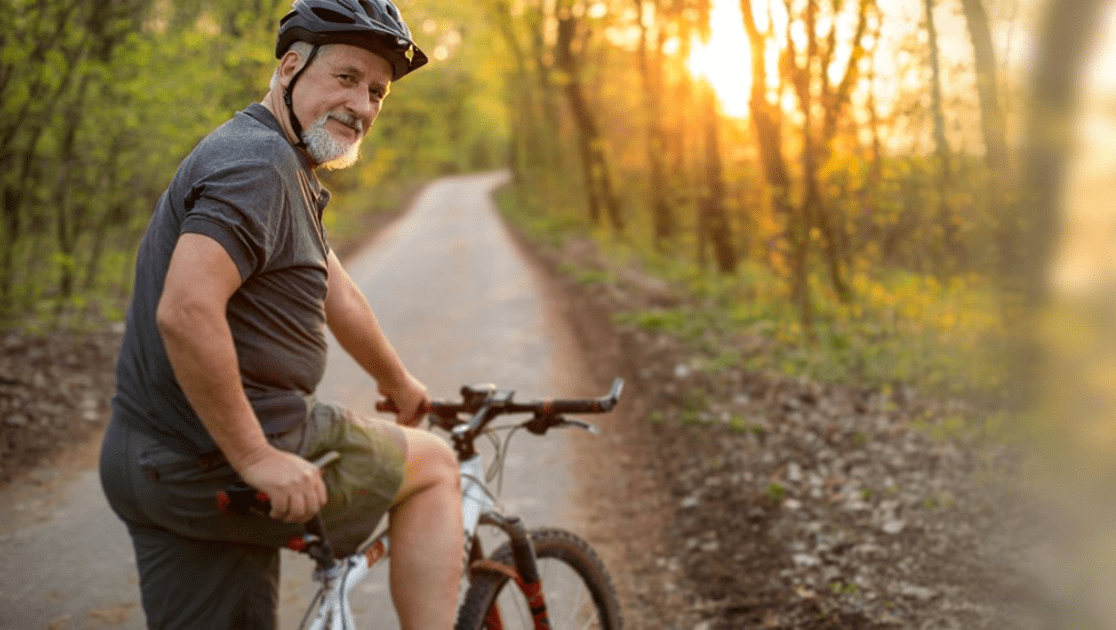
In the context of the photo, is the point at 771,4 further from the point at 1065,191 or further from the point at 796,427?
the point at 1065,191

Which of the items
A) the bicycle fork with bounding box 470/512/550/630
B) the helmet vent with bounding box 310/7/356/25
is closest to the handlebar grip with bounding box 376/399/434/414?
the bicycle fork with bounding box 470/512/550/630

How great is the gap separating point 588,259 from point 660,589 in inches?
472

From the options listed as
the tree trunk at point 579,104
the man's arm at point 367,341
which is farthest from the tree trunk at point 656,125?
the man's arm at point 367,341

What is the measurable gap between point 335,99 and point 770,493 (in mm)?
4128

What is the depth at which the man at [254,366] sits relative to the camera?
1.88m

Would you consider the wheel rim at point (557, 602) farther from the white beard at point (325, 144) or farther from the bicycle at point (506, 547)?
the white beard at point (325, 144)

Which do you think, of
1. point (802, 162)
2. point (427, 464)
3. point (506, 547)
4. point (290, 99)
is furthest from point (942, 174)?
point (290, 99)

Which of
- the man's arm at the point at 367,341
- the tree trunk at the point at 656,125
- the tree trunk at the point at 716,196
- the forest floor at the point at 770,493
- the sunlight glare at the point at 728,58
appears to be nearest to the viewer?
the man's arm at the point at 367,341

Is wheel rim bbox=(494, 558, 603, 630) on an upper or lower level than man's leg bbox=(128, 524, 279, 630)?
lower

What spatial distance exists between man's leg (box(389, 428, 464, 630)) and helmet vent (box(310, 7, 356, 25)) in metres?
1.10

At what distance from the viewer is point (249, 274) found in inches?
75.6

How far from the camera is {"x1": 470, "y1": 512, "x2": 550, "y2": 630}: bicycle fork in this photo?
9.56 feet

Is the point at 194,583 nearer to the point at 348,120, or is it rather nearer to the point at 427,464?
the point at 427,464

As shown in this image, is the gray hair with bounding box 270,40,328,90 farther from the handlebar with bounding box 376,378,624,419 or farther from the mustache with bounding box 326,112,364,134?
the handlebar with bounding box 376,378,624,419
